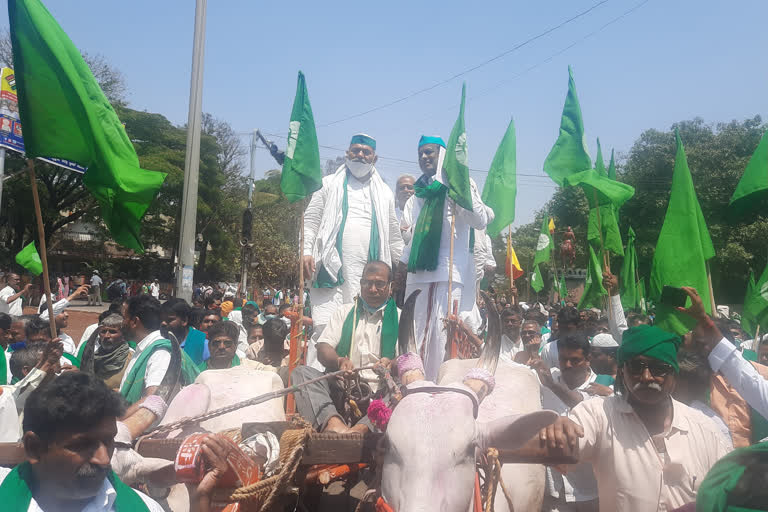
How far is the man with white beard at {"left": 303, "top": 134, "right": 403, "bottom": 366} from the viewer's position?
20.9 feet

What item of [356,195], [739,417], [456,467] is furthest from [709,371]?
[356,195]

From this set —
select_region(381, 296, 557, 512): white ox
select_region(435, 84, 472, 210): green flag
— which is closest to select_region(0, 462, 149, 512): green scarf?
select_region(381, 296, 557, 512): white ox

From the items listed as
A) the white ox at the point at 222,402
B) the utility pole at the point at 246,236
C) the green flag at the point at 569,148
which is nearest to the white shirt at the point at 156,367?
the white ox at the point at 222,402

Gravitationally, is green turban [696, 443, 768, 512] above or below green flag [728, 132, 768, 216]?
below

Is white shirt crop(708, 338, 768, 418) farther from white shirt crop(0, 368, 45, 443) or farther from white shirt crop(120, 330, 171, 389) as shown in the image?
white shirt crop(0, 368, 45, 443)

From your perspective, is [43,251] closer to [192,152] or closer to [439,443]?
[439,443]

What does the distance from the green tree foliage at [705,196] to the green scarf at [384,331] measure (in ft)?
62.6

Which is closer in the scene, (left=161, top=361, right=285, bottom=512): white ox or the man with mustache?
the man with mustache

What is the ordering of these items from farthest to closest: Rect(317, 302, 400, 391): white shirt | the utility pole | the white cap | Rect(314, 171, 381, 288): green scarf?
the utility pole
Rect(314, 171, 381, 288): green scarf
the white cap
Rect(317, 302, 400, 391): white shirt

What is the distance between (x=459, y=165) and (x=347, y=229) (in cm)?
158

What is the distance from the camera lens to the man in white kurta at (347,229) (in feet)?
20.9

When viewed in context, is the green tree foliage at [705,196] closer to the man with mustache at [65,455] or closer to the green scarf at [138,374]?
the green scarf at [138,374]

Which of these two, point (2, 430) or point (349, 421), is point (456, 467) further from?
point (2, 430)

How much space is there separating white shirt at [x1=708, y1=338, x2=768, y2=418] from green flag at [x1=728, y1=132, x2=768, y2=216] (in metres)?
1.53
